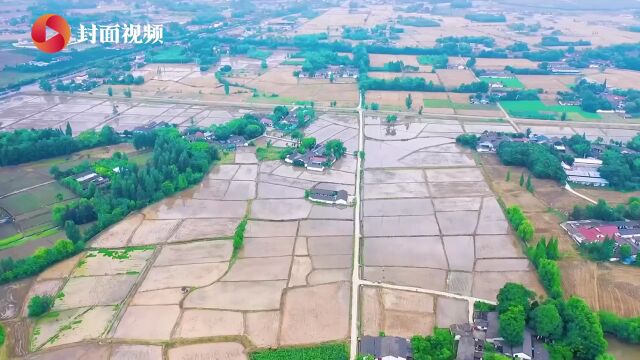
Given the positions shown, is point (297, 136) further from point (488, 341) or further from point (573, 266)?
point (488, 341)

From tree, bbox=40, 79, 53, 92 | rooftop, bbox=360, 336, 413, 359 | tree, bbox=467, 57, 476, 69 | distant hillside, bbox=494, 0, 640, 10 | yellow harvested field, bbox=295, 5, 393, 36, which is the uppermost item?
distant hillside, bbox=494, 0, 640, 10

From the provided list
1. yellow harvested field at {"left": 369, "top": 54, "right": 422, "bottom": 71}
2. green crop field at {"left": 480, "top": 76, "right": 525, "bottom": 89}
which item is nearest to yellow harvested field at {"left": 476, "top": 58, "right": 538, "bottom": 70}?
green crop field at {"left": 480, "top": 76, "right": 525, "bottom": 89}

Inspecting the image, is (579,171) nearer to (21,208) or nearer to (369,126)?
(369,126)

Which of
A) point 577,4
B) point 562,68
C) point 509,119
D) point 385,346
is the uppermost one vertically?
point 577,4

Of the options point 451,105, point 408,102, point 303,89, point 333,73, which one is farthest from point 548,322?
point 333,73

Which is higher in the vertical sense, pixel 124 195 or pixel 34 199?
pixel 124 195

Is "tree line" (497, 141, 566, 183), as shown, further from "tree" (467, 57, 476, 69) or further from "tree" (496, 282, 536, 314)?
"tree" (467, 57, 476, 69)

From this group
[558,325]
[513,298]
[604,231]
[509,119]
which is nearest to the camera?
[558,325]

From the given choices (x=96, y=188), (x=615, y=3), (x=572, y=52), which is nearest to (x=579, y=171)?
(x=96, y=188)
